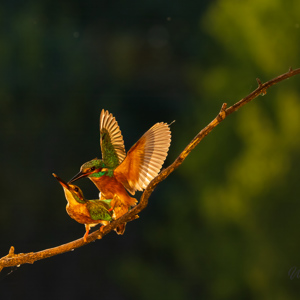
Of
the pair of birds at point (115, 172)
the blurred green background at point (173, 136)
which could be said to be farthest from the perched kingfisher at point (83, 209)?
the blurred green background at point (173, 136)

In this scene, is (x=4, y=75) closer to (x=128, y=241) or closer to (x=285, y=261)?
(x=128, y=241)

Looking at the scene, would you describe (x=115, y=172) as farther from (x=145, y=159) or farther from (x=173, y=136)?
(x=173, y=136)

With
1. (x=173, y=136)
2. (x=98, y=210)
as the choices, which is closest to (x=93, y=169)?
(x=98, y=210)

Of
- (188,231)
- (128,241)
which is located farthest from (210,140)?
(128,241)

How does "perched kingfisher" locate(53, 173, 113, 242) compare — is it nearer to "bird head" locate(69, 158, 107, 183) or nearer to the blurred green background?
"bird head" locate(69, 158, 107, 183)

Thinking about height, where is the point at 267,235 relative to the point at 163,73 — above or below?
below

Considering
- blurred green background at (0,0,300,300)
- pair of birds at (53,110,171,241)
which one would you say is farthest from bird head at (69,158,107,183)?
blurred green background at (0,0,300,300)
